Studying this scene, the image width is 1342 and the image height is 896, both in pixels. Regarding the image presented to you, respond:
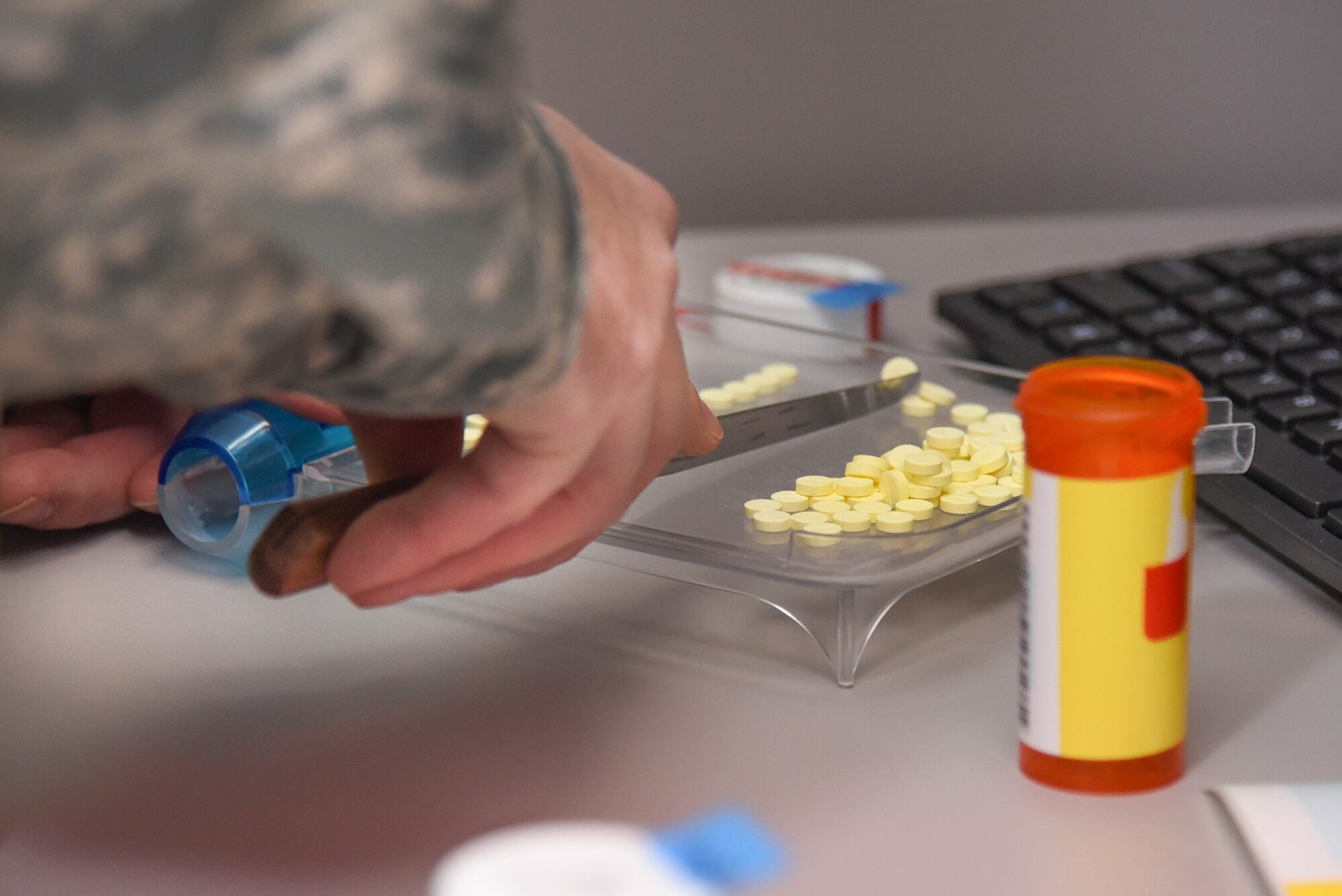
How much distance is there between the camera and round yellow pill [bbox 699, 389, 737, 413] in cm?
70

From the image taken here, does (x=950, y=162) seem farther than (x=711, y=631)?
Yes

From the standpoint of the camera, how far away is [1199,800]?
45 cm

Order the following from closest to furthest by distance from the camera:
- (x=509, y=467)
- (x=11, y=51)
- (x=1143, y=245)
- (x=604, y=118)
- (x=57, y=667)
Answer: (x=11, y=51) < (x=509, y=467) < (x=57, y=667) < (x=1143, y=245) < (x=604, y=118)

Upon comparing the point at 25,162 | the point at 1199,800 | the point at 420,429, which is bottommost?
the point at 1199,800

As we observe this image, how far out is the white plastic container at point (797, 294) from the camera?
0.90 metres

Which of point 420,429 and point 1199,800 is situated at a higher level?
point 420,429

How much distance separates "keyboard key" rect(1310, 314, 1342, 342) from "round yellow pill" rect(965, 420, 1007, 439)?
0.21 meters

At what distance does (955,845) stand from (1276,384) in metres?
0.36

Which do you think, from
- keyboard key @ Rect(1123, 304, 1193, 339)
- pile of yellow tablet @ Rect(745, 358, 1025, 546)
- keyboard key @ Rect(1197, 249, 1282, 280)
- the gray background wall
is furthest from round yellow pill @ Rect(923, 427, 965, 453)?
the gray background wall

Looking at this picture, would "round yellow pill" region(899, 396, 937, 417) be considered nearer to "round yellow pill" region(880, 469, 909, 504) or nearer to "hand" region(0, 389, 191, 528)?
"round yellow pill" region(880, 469, 909, 504)

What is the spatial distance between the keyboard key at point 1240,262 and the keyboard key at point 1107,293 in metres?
0.05

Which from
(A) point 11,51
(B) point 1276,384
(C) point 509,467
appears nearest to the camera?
(A) point 11,51

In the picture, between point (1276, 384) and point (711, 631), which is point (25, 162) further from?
point (1276, 384)

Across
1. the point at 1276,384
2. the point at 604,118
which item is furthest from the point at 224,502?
the point at 604,118
